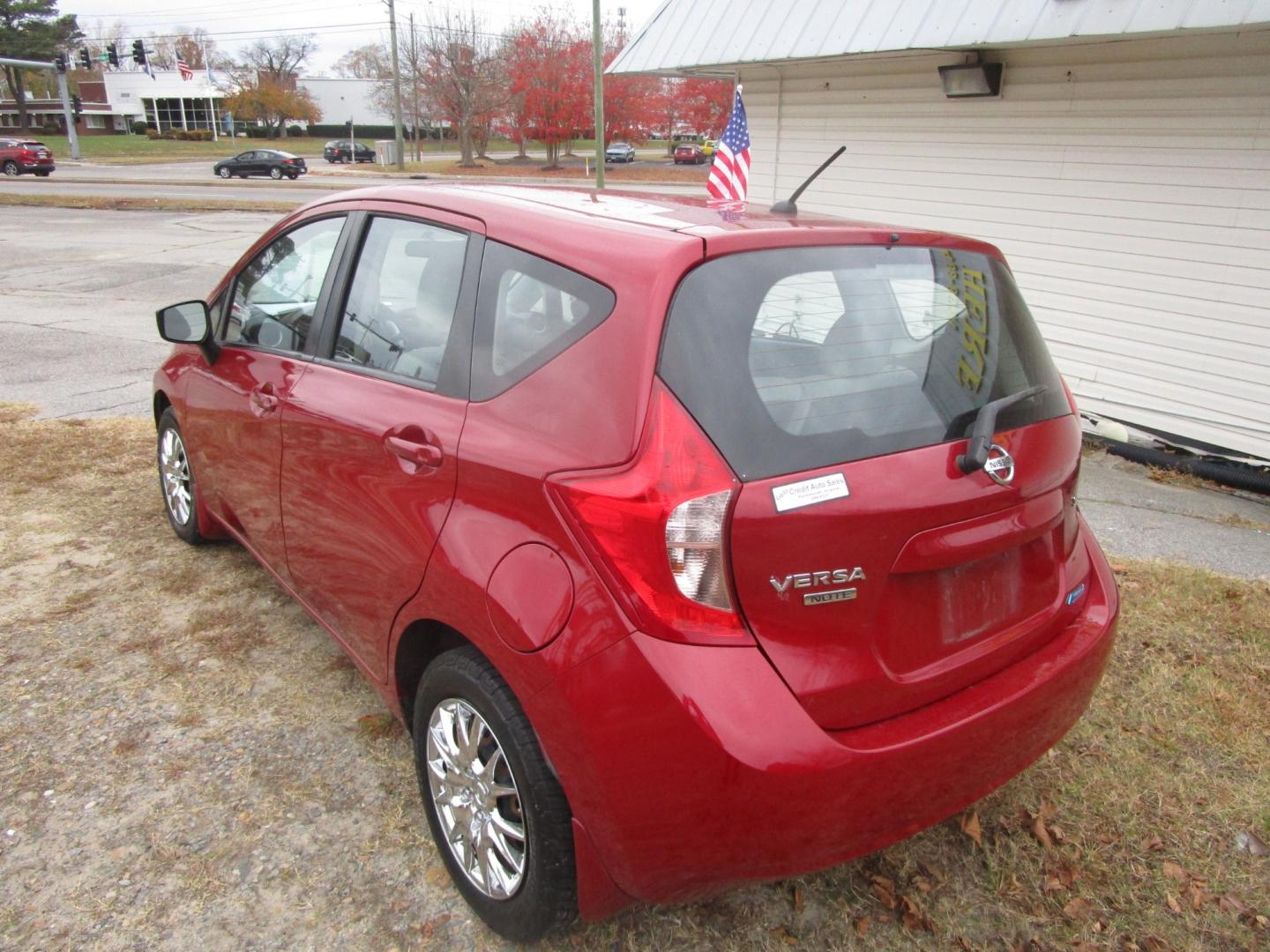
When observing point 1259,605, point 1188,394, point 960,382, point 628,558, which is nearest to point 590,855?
point 628,558

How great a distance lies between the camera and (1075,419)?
8.39 feet

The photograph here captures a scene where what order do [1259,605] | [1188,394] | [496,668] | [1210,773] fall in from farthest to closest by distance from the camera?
[1188,394] → [1259,605] → [1210,773] → [496,668]

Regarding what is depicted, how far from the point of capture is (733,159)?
9281 mm

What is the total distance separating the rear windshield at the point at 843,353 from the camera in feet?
6.29

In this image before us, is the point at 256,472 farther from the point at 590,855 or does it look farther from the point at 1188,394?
the point at 1188,394

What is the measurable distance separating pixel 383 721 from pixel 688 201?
6.61 ft

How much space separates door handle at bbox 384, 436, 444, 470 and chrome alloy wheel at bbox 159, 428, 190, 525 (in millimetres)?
2266

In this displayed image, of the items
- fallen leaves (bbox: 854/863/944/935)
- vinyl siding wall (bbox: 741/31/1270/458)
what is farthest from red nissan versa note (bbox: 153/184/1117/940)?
vinyl siding wall (bbox: 741/31/1270/458)

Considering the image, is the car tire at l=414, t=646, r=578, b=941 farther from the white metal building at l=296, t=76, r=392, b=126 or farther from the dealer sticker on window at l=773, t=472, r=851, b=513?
the white metal building at l=296, t=76, r=392, b=126

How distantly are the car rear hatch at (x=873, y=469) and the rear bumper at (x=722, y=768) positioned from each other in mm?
75

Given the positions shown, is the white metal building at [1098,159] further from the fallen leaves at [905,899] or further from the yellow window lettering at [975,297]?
the fallen leaves at [905,899]

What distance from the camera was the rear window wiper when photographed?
2.07 metres

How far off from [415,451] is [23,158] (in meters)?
44.3

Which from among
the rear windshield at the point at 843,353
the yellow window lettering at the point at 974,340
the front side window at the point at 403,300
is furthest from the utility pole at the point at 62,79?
the yellow window lettering at the point at 974,340
